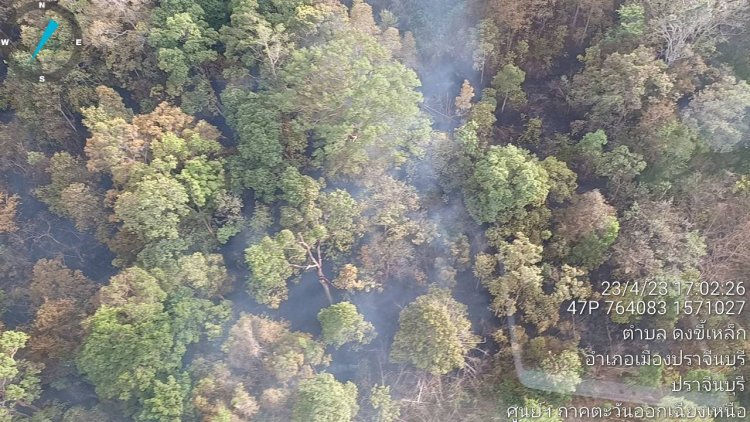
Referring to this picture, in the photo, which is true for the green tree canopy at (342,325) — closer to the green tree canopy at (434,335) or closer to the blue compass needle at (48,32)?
the green tree canopy at (434,335)

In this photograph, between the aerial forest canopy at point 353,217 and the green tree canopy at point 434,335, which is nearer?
the green tree canopy at point 434,335

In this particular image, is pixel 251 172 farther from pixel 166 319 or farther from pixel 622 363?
pixel 622 363

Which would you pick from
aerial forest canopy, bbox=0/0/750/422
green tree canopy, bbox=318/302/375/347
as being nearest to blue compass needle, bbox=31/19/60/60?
aerial forest canopy, bbox=0/0/750/422

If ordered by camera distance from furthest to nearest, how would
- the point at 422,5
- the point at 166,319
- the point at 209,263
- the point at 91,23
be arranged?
1. the point at 422,5
2. the point at 91,23
3. the point at 209,263
4. the point at 166,319

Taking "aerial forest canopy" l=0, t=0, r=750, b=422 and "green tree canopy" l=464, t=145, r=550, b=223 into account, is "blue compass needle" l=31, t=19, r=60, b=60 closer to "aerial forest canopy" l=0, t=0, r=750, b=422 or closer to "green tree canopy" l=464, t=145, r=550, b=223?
"aerial forest canopy" l=0, t=0, r=750, b=422

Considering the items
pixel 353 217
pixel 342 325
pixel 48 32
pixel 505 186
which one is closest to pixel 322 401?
pixel 342 325

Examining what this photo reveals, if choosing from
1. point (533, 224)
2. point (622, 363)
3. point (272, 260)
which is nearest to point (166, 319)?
point (272, 260)

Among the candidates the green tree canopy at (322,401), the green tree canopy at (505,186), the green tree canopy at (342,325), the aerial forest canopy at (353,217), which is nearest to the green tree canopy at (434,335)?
the aerial forest canopy at (353,217)

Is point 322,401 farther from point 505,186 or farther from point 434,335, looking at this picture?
point 505,186

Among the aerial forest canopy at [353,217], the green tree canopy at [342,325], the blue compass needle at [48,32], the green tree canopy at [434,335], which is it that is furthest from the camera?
the blue compass needle at [48,32]
